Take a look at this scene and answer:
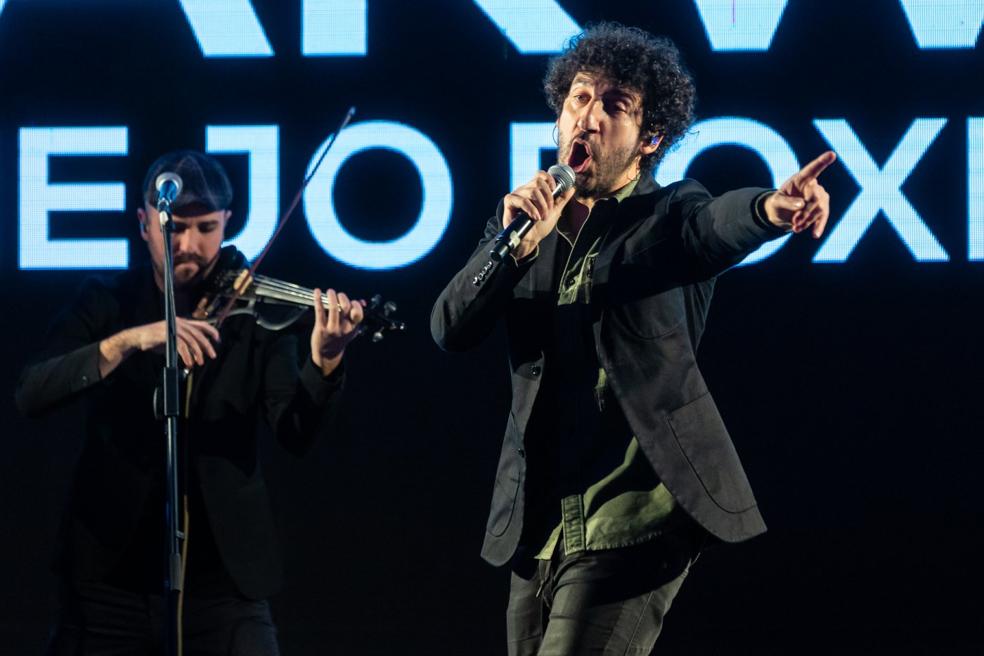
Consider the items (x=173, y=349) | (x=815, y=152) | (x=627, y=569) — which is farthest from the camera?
(x=815, y=152)

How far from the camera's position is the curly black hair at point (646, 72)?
287 cm

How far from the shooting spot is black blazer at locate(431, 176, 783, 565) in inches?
96.7

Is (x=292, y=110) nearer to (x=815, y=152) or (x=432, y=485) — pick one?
(x=432, y=485)

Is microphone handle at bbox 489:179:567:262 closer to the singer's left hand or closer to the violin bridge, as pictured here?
the singer's left hand

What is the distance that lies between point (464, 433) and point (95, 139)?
5.20ft

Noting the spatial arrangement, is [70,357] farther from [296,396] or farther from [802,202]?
[802,202]

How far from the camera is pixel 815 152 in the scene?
4.66 m

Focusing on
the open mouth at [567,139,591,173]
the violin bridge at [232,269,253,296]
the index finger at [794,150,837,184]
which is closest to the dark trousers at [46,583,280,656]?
the violin bridge at [232,269,253,296]

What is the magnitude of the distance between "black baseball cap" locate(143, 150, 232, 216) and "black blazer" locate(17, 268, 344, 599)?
0.74 feet

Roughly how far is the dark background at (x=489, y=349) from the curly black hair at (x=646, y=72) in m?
1.69

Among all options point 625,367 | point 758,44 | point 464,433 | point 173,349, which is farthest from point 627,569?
point 758,44

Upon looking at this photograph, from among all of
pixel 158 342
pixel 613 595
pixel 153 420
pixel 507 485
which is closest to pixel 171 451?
pixel 158 342

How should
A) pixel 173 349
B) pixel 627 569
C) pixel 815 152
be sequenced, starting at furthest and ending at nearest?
1. pixel 815 152
2. pixel 173 349
3. pixel 627 569

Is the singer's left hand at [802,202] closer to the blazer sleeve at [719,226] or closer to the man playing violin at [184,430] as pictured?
the blazer sleeve at [719,226]
